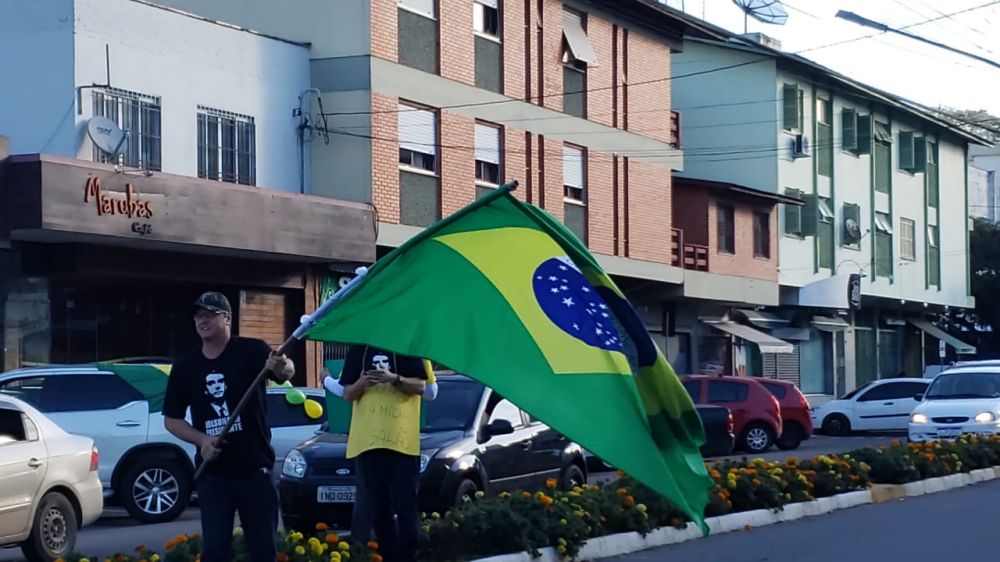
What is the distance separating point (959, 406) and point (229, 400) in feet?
64.3

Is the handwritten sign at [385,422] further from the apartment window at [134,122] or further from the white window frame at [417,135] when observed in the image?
the white window frame at [417,135]

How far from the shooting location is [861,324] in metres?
51.0

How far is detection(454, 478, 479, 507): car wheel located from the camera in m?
13.3

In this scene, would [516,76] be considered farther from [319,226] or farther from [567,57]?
[319,226]

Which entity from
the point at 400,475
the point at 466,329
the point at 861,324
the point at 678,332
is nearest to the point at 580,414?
the point at 466,329

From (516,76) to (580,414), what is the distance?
2478 centimetres

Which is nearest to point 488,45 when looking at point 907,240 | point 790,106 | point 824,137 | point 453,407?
point 790,106

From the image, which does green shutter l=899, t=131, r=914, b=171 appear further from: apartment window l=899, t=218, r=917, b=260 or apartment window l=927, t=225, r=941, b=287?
apartment window l=927, t=225, r=941, b=287

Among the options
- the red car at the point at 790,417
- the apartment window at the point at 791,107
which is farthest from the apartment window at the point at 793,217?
the red car at the point at 790,417

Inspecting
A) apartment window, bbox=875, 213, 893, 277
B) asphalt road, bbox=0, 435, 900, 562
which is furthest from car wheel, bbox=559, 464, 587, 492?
apartment window, bbox=875, 213, 893, 277

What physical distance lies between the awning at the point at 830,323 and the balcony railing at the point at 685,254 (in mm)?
8641

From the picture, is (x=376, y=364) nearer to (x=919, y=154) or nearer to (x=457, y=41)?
(x=457, y=41)

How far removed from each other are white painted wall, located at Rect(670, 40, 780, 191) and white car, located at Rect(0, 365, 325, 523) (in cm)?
2965

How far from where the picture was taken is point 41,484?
12602 mm
